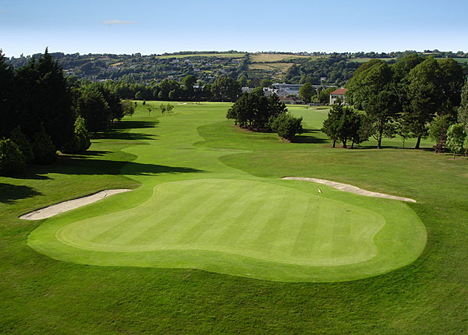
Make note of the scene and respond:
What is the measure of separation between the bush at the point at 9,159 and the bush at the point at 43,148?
20.2 ft

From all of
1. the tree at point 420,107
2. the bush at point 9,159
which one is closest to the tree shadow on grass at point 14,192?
the bush at point 9,159

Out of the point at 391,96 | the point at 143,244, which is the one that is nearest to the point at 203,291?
the point at 143,244

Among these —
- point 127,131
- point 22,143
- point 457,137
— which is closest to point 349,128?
point 457,137

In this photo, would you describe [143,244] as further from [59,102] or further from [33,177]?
[59,102]

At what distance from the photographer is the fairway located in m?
16.0

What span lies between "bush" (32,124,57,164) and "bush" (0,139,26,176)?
20.2 ft

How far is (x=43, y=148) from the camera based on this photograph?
1629 inches

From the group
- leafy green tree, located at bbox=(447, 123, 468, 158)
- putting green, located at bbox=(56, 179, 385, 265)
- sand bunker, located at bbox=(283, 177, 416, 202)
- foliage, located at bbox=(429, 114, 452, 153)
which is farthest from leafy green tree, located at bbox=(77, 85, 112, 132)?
leafy green tree, located at bbox=(447, 123, 468, 158)

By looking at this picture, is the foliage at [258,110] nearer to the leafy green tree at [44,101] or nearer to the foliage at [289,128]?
the foliage at [289,128]

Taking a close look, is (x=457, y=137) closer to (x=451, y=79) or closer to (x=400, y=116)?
(x=400, y=116)

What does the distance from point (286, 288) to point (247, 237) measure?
465 centimetres

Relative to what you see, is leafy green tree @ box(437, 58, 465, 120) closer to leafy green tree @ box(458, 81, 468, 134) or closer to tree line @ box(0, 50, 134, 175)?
leafy green tree @ box(458, 81, 468, 134)

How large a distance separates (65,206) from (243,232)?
13.1m

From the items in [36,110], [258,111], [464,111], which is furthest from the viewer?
[258,111]
